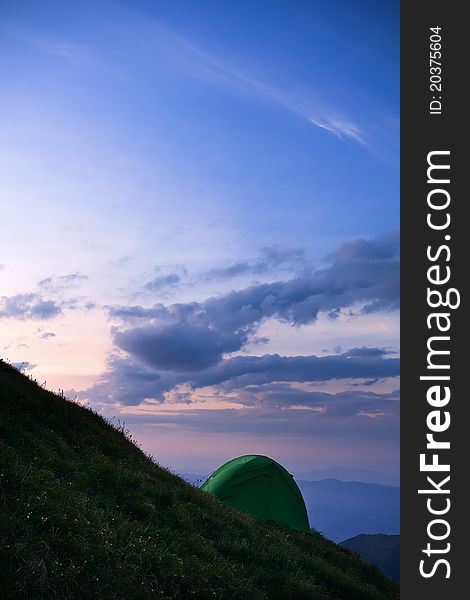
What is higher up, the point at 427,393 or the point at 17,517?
the point at 427,393

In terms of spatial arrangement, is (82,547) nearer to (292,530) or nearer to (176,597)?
(176,597)

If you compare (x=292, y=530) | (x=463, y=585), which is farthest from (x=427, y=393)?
(x=292, y=530)

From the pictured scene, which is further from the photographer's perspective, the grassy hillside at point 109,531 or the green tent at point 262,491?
the green tent at point 262,491

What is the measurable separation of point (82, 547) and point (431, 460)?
700 cm

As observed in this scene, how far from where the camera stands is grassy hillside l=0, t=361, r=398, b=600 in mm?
8484

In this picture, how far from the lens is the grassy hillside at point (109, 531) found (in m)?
8.48

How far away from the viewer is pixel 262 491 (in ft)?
74.1

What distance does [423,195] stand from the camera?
39.9ft

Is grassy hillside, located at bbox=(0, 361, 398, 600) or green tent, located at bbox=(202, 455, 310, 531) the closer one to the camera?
grassy hillside, located at bbox=(0, 361, 398, 600)

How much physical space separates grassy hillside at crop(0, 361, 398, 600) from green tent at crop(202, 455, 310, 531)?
13.2 ft

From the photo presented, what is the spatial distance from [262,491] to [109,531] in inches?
537

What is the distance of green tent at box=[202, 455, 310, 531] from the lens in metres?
21.8

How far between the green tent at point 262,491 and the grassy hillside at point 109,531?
4021mm

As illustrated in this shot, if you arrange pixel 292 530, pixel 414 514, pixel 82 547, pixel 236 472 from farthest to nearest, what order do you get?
pixel 236 472 < pixel 292 530 < pixel 414 514 < pixel 82 547
